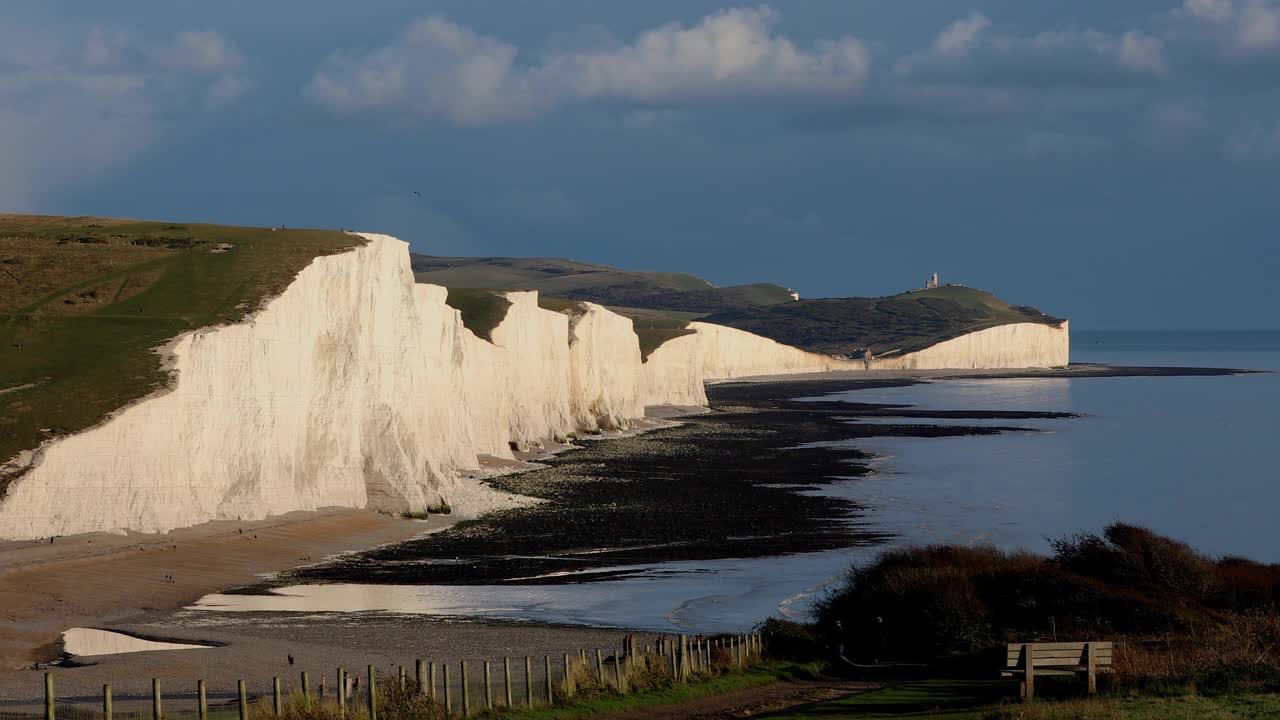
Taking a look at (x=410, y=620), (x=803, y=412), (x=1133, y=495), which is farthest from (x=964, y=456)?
(x=410, y=620)

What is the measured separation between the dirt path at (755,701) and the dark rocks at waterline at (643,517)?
13.8 m

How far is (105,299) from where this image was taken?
47906 mm

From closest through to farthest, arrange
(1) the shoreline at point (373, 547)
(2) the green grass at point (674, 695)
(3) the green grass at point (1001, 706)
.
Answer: (3) the green grass at point (1001, 706) → (2) the green grass at point (674, 695) → (1) the shoreline at point (373, 547)

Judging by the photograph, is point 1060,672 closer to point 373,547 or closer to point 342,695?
point 342,695

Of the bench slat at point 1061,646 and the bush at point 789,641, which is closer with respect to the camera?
the bench slat at point 1061,646

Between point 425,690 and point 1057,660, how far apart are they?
8.42 m

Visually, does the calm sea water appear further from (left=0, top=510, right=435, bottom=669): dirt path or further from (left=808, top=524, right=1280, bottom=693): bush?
(left=0, top=510, right=435, bottom=669): dirt path

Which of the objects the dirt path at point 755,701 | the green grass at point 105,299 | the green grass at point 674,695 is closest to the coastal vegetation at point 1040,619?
the dirt path at point 755,701

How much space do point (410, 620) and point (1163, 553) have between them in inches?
583

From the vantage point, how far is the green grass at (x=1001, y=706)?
17.1 meters

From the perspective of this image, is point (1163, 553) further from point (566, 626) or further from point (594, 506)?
point (594, 506)

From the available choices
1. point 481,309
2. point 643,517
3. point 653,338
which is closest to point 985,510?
point 643,517

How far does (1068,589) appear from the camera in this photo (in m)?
26.4

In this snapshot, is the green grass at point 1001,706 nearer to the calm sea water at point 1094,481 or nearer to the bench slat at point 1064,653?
the bench slat at point 1064,653
